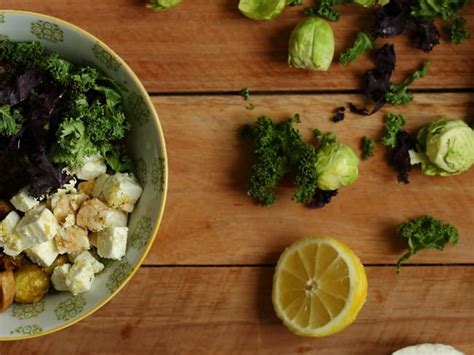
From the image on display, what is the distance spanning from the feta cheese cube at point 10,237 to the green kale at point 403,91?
102 centimetres

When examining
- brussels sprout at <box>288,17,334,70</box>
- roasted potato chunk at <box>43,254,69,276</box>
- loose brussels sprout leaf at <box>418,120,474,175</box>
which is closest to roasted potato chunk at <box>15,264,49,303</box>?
roasted potato chunk at <box>43,254,69,276</box>

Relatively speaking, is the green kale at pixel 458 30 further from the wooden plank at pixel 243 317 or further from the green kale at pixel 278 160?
the wooden plank at pixel 243 317

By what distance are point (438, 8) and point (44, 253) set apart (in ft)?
3.92

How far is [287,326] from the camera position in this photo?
77.1 inches

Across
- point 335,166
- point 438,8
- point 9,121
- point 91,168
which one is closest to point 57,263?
point 91,168

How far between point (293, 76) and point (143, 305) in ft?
2.45

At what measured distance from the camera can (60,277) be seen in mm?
1876

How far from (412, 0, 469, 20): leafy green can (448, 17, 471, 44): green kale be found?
0.02m

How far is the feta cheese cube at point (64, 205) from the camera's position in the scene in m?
1.86

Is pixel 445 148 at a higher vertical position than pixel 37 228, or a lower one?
higher

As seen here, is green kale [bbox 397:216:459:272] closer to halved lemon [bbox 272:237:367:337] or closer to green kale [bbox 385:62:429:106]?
halved lemon [bbox 272:237:367:337]

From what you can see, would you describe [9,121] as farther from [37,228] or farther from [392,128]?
[392,128]

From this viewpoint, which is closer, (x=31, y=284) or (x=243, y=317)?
(x=31, y=284)

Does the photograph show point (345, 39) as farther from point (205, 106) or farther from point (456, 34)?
point (205, 106)
